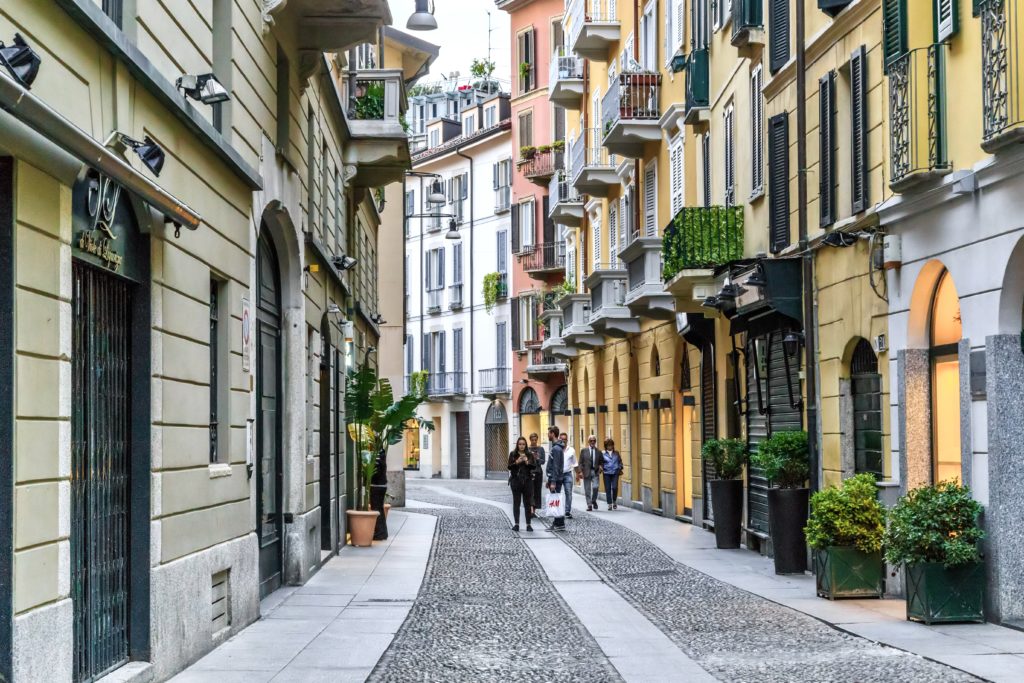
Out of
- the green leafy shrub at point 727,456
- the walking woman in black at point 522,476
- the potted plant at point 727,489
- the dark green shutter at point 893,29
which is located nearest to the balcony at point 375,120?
the walking woman in black at point 522,476

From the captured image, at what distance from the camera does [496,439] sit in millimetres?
64562

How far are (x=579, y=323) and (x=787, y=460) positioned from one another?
74.5 feet

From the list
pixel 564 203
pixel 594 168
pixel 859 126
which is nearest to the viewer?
pixel 859 126

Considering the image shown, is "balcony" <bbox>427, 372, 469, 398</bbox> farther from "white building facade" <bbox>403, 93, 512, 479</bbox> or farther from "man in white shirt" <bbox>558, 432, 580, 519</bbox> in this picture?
"man in white shirt" <bbox>558, 432, 580, 519</bbox>

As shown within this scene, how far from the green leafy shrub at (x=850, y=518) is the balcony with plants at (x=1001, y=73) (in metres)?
4.15

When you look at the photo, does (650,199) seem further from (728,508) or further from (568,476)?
(728,508)

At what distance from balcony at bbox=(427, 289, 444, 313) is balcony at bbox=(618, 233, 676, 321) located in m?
39.8

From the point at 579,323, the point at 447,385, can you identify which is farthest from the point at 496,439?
the point at 579,323

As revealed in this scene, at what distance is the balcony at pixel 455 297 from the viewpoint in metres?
67.4

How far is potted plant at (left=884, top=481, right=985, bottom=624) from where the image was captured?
43.0 ft

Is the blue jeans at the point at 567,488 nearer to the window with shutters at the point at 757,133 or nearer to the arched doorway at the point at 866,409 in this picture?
the window with shutters at the point at 757,133

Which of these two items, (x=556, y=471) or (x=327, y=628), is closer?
(x=327, y=628)

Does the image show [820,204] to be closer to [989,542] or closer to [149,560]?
[989,542]

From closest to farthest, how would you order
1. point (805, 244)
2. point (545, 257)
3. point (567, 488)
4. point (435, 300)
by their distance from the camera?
point (805, 244) → point (567, 488) → point (545, 257) → point (435, 300)
